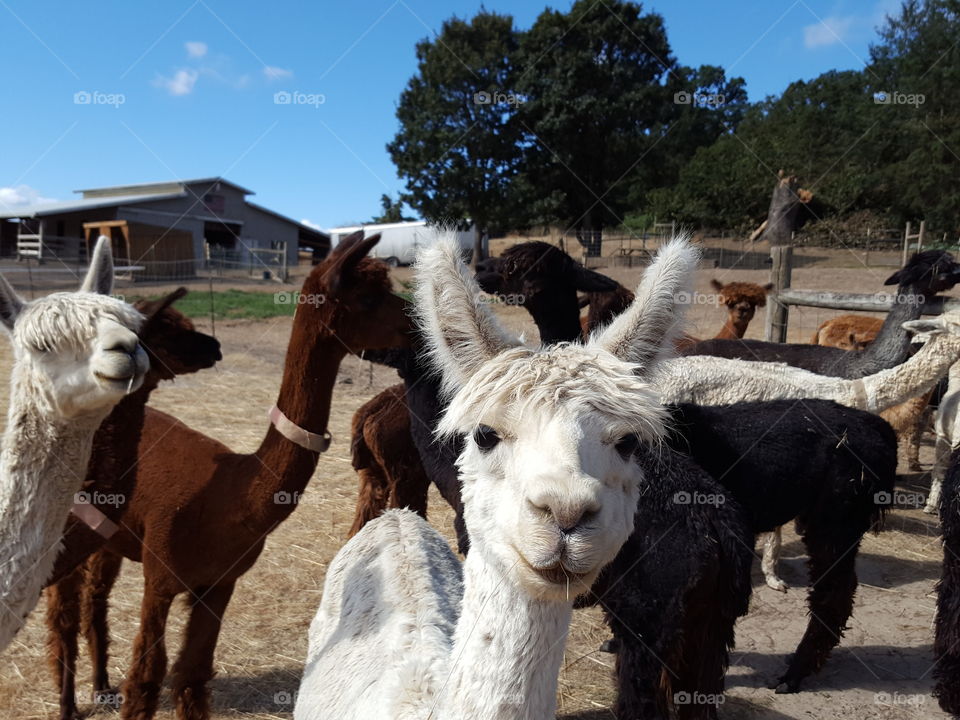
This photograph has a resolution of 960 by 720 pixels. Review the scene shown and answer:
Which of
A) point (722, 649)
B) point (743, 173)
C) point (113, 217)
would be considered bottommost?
point (722, 649)

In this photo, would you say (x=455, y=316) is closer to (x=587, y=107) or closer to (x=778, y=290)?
(x=778, y=290)

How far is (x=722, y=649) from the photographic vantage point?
126 inches

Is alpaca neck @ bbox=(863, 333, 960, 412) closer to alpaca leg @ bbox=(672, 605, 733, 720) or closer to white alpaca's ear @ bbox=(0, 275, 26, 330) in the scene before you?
alpaca leg @ bbox=(672, 605, 733, 720)

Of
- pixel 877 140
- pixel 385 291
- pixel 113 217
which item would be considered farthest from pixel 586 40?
pixel 385 291

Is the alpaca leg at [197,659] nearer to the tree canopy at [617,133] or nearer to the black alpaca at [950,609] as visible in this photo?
the black alpaca at [950,609]

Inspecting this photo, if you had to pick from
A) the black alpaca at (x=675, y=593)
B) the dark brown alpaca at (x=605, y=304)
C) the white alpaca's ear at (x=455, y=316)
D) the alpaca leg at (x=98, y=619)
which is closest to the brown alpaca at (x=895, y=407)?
the dark brown alpaca at (x=605, y=304)

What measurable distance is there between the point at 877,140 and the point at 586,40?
631 inches

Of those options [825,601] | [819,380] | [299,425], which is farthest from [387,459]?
[819,380]

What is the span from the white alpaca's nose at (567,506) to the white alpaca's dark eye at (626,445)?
0.23 metres

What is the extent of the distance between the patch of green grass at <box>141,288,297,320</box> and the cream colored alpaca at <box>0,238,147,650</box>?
15.3 metres

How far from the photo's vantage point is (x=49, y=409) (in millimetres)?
2244

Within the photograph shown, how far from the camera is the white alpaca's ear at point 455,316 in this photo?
5.66ft

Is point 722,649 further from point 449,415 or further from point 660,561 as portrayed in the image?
point 449,415

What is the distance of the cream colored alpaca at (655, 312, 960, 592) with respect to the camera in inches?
211
